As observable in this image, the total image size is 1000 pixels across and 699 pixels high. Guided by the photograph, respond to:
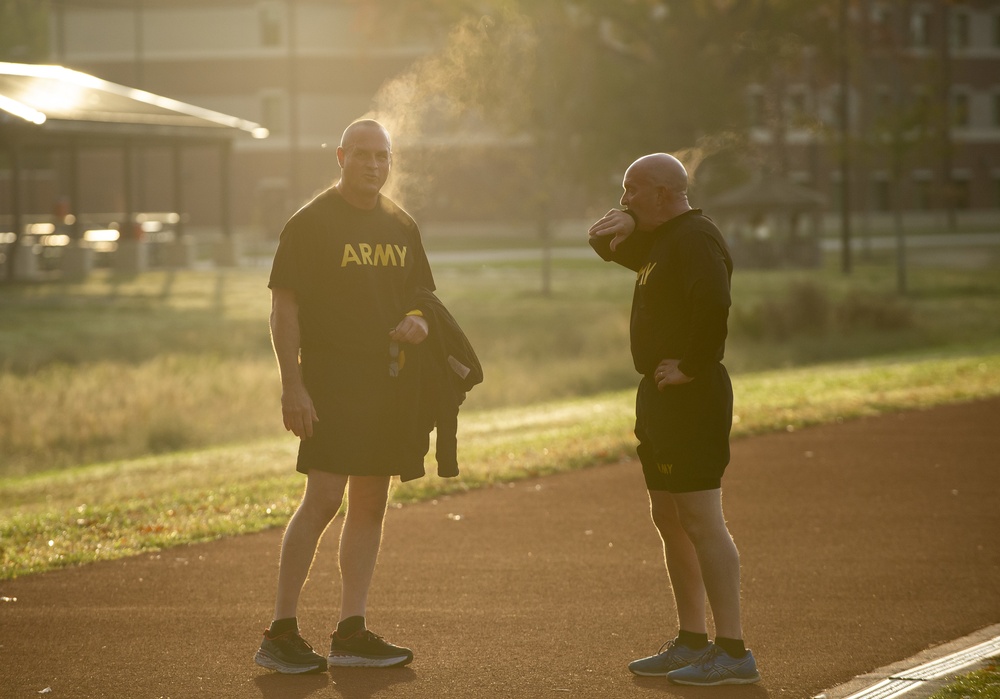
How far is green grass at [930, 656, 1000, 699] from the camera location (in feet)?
15.0

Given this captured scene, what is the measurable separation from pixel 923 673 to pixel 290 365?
2.38m

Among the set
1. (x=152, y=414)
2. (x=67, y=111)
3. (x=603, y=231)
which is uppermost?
(x=67, y=111)

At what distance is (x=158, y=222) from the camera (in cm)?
4509

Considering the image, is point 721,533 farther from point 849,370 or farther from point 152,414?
point 849,370

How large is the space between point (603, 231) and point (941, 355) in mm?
14885

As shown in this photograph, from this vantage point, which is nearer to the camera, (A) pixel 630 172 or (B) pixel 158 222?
(A) pixel 630 172

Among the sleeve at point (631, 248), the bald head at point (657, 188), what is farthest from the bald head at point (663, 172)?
the sleeve at point (631, 248)

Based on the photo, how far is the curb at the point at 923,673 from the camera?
4680mm

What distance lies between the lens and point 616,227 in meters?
4.81

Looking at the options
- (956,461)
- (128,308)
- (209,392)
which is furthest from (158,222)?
(956,461)

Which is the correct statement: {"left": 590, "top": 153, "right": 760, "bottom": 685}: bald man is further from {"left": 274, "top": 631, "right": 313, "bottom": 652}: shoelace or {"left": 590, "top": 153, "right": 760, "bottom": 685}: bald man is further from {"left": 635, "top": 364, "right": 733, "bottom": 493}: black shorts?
{"left": 274, "top": 631, "right": 313, "bottom": 652}: shoelace

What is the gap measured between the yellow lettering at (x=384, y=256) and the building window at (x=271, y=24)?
62133mm

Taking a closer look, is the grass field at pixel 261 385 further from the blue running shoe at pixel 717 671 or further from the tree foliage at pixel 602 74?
the tree foliage at pixel 602 74

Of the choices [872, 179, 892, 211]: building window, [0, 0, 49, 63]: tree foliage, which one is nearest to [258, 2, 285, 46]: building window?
[0, 0, 49, 63]: tree foliage
